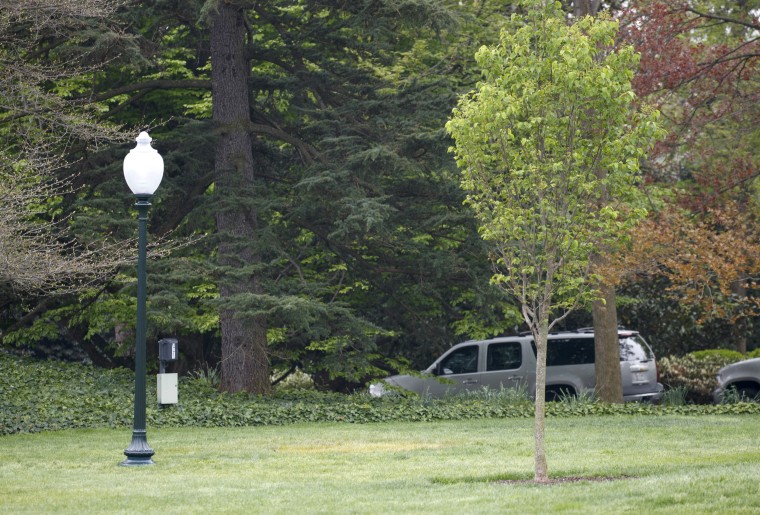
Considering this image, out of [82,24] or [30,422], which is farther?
[82,24]

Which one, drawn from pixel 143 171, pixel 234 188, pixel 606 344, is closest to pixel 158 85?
pixel 234 188

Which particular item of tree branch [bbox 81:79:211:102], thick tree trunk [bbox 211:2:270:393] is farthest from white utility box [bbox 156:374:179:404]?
tree branch [bbox 81:79:211:102]

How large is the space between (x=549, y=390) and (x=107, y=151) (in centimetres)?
986

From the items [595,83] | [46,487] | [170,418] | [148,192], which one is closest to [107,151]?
[170,418]

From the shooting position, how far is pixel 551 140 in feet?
33.1

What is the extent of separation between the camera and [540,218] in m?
10.3

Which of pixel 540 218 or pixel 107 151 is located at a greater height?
pixel 107 151

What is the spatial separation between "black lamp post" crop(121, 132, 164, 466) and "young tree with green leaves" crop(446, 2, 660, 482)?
374cm

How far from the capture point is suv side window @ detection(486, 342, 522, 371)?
70.8 feet

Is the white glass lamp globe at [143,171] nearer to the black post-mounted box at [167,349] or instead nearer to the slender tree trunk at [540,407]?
the slender tree trunk at [540,407]

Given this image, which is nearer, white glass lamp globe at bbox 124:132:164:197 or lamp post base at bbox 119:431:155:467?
lamp post base at bbox 119:431:155:467

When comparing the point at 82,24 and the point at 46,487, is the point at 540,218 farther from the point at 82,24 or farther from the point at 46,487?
the point at 82,24

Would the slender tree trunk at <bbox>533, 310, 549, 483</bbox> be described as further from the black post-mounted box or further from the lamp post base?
the black post-mounted box

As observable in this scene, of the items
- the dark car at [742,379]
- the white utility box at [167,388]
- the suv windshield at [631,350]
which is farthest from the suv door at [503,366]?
the white utility box at [167,388]
